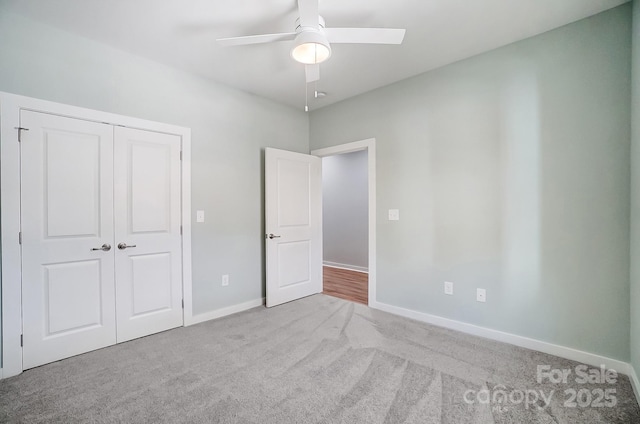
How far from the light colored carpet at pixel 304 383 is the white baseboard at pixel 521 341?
0.28 feet

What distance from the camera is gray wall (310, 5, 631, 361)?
208cm

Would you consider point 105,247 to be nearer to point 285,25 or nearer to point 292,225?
point 292,225

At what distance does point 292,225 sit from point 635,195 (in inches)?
123

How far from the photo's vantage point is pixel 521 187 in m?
2.44

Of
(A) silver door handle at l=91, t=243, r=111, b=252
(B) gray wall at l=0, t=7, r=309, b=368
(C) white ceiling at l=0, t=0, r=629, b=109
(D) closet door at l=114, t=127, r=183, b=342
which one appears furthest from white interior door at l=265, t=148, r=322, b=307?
(A) silver door handle at l=91, t=243, r=111, b=252

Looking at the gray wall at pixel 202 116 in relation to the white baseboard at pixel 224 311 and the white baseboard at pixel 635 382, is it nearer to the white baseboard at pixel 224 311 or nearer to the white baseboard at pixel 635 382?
the white baseboard at pixel 224 311

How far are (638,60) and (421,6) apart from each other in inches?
56.9

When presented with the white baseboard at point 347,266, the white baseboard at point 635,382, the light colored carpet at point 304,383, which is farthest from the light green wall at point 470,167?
the white baseboard at point 347,266

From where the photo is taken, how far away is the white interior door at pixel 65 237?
214 cm

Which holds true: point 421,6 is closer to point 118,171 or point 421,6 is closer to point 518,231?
point 518,231

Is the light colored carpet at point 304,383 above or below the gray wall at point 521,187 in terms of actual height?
below

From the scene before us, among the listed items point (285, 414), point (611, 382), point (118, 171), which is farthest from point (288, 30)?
point (611, 382)

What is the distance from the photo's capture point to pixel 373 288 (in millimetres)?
3449

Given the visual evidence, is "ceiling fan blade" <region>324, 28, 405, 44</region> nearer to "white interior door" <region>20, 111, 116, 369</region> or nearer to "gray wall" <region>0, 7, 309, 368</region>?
"gray wall" <region>0, 7, 309, 368</region>
